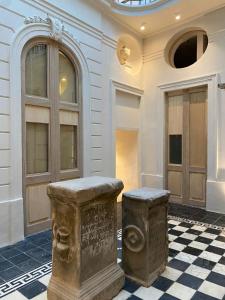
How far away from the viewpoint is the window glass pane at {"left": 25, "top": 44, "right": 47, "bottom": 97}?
4.15 metres

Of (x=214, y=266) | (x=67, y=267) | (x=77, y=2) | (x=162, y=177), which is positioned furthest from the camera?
(x=162, y=177)

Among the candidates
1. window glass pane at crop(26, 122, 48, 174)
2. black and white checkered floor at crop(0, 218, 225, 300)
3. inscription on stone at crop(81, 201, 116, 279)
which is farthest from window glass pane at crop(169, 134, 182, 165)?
inscription on stone at crop(81, 201, 116, 279)

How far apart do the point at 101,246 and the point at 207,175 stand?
3.95 meters

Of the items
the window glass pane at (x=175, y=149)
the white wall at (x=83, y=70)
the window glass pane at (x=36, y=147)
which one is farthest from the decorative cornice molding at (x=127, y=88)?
the window glass pane at (x=36, y=147)

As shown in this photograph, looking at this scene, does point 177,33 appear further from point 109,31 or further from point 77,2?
point 77,2

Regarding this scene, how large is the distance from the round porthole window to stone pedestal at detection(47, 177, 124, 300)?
198 inches

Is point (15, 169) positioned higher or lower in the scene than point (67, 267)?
higher

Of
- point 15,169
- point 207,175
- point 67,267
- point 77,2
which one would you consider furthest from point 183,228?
point 77,2

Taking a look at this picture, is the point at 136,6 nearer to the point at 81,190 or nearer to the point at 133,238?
the point at 81,190

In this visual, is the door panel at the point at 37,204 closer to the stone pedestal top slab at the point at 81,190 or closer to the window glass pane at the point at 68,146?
the window glass pane at the point at 68,146

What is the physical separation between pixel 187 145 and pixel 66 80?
3460 millimetres

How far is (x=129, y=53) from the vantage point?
21.3 feet

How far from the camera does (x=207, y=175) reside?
5.52 meters

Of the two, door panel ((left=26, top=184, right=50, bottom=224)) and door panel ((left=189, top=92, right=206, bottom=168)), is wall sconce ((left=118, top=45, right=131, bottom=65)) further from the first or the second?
door panel ((left=26, top=184, right=50, bottom=224))
